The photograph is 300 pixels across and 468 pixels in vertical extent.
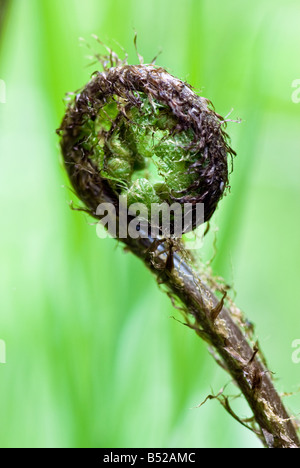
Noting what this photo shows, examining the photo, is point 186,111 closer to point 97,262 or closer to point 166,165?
point 166,165

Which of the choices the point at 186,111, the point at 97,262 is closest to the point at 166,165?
the point at 186,111

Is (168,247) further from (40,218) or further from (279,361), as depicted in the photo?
(279,361)

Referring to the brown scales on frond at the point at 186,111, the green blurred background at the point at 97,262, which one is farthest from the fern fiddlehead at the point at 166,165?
the green blurred background at the point at 97,262

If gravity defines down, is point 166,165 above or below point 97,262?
above

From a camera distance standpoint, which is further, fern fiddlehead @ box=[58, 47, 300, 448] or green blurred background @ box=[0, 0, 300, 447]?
green blurred background @ box=[0, 0, 300, 447]

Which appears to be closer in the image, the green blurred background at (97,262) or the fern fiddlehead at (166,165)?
the fern fiddlehead at (166,165)

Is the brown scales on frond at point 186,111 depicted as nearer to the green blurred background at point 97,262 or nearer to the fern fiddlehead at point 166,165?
the fern fiddlehead at point 166,165

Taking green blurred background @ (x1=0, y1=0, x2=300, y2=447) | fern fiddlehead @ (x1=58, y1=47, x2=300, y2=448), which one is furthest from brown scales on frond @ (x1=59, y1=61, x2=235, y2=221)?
green blurred background @ (x1=0, y1=0, x2=300, y2=447)

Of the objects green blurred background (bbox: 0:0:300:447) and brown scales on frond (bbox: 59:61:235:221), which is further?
green blurred background (bbox: 0:0:300:447)

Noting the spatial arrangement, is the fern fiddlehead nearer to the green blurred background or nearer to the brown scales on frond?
the brown scales on frond
